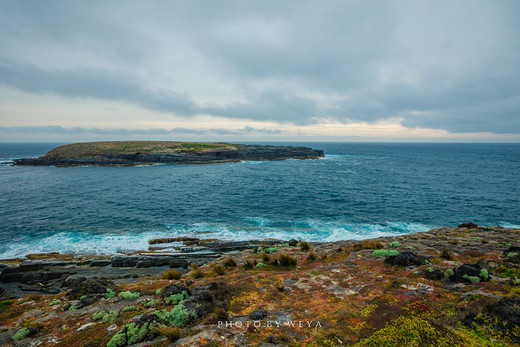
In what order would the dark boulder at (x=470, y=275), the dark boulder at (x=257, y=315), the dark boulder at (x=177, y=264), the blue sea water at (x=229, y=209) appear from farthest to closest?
the blue sea water at (x=229, y=209) < the dark boulder at (x=177, y=264) < the dark boulder at (x=470, y=275) < the dark boulder at (x=257, y=315)

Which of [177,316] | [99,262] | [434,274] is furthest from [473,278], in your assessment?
[99,262]

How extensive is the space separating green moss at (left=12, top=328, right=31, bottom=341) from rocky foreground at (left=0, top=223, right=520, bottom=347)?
0.03 m

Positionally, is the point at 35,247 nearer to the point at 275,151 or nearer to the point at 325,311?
the point at 325,311

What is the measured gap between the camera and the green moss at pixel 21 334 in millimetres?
7367

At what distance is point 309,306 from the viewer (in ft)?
27.5

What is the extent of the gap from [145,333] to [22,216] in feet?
149

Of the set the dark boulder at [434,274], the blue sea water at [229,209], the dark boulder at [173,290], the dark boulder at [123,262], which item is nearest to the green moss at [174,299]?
the dark boulder at [173,290]

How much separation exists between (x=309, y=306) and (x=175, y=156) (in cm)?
10984

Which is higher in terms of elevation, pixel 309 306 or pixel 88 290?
pixel 309 306

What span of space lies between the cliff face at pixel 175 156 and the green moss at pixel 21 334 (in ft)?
341

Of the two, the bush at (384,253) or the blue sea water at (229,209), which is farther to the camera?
the blue sea water at (229,209)

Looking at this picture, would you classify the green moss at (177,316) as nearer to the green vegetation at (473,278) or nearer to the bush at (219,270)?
the bush at (219,270)

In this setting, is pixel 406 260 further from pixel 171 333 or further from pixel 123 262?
pixel 123 262

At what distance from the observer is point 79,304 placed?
374 inches
